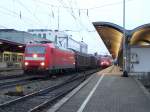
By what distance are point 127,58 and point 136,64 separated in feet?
6.29

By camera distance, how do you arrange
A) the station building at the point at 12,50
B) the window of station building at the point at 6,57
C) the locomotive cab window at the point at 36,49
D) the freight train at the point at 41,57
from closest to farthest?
the freight train at the point at 41,57
the locomotive cab window at the point at 36,49
the station building at the point at 12,50
the window of station building at the point at 6,57

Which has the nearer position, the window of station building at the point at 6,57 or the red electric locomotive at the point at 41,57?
the red electric locomotive at the point at 41,57

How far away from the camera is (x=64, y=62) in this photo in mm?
43188

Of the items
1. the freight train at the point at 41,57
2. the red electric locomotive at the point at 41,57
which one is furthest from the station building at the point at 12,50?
the red electric locomotive at the point at 41,57

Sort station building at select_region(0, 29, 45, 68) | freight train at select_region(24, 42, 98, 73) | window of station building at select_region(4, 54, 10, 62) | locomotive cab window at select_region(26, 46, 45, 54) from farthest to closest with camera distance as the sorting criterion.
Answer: window of station building at select_region(4, 54, 10, 62), station building at select_region(0, 29, 45, 68), locomotive cab window at select_region(26, 46, 45, 54), freight train at select_region(24, 42, 98, 73)

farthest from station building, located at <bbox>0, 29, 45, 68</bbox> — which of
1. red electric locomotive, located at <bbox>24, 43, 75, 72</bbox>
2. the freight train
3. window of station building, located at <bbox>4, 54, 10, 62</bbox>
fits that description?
red electric locomotive, located at <bbox>24, 43, 75, 72</bbox>

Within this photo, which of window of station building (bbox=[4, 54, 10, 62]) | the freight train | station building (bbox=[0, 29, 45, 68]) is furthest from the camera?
window of station building (bbox=[4, 54, 10, 62])

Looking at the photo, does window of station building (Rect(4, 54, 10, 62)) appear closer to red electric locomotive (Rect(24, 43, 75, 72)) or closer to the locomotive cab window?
red electric locomotive (Rect(24, 43, 75, 72))

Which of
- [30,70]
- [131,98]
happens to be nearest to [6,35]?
[30,70]

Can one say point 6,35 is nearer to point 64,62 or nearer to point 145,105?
point 64,62

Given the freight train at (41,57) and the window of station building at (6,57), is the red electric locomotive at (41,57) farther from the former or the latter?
the window of station building at (6,57)

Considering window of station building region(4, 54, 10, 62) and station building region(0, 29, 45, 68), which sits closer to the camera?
station building region(0, 29, 45, 68)

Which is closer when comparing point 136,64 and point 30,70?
point 30,70

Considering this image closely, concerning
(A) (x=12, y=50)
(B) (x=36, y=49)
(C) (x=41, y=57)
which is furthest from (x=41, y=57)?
(A) (x=12, y=50)
